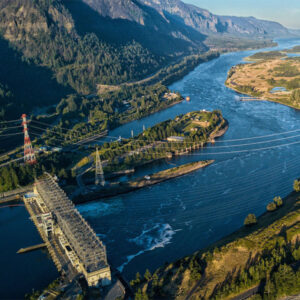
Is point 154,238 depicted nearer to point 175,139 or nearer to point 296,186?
point 296,186

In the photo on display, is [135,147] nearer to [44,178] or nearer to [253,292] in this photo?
[44,178]

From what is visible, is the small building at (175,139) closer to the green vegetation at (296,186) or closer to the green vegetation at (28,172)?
the green vegetation at (28,172)

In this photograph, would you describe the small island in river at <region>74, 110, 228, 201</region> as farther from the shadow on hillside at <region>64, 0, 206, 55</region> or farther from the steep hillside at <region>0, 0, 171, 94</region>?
the shadow on hillside at <region>64, 0, 206, 55</region>

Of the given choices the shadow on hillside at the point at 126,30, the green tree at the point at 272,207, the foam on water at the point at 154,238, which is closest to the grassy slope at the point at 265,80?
the green tree at the point at 272,207

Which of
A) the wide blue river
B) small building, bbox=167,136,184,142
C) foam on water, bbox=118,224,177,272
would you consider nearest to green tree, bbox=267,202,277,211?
the wide blue river

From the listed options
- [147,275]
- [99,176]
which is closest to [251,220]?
[147,275]

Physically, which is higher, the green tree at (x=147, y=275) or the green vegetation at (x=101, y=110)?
the green vegetation at (x=101, y=110)
